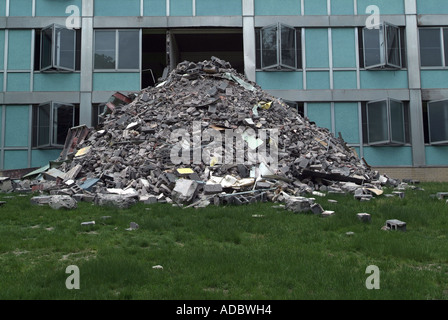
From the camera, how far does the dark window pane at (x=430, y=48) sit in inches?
733

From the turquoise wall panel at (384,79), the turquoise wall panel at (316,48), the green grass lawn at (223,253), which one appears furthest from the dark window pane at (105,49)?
the turquoise wall panel at (384,79)

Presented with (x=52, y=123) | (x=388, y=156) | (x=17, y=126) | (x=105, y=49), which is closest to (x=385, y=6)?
(x=388, y=156)

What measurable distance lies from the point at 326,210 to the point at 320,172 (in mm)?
3314

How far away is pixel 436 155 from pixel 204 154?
491 inches

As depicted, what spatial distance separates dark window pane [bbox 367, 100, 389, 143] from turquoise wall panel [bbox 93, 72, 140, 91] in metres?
11.0

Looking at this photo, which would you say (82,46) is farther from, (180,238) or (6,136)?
(180,238)

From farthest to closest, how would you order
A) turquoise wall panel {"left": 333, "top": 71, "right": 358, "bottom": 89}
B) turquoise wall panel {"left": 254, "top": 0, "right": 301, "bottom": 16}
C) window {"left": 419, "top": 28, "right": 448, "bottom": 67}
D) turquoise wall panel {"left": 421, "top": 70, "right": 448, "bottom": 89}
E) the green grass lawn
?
turquoise wall panel {"left": 254, "top": 0, "right": 301, "bottom": 16}
window {"left": 419, "top": 28, "right": 448, "bottom": 67}
turquoise wall panel {"left": 421, "top": 70, "right": 448, "bottom": 89}
turquoise wall panel {"left": 333, "top": 71, "right": 358, "bottom": 89}
the green grass lawn

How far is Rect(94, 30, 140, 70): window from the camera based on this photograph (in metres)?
18.2

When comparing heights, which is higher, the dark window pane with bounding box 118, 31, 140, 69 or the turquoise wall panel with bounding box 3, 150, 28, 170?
the dark window pane with bounding box 118, 31, 140, 69

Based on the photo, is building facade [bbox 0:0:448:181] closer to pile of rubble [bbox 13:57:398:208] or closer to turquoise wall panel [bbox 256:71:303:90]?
turquoise wall panel [bbox 256:71:303:90]

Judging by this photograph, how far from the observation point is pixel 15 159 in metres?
17.7

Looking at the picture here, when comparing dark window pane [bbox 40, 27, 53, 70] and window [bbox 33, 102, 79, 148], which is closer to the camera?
window [bbox 33, 102, 79, 148]

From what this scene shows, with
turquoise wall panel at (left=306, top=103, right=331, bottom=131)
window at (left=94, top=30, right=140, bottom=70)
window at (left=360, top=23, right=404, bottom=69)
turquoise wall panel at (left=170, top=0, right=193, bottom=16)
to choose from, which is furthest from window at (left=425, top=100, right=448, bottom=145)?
window at (left=94, top=30, right=140, bottom=70)

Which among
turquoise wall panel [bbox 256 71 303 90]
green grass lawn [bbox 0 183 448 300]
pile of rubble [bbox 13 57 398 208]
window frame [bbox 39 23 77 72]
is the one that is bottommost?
green grass lawn [bbox 0 183 448 300]
